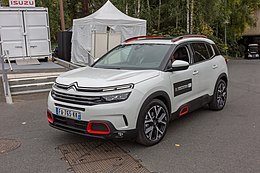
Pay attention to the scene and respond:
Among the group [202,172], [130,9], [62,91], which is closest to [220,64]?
[202,172]

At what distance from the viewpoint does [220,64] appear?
6086 millimetres

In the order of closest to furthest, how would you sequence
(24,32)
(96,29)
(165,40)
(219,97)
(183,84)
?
(183,84) < (165,40) < (219,97) < (24,32) < (96,29)

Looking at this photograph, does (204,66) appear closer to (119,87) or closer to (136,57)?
(136,57)

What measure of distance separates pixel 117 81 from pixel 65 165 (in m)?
1.35

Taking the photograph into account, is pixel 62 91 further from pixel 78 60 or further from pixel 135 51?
pixel 78 60

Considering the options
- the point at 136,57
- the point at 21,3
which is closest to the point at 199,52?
the point at 136,57

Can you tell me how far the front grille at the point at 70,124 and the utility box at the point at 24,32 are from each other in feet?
28.0

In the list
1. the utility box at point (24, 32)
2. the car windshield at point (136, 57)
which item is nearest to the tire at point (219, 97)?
the car windshield at point (136, 57)

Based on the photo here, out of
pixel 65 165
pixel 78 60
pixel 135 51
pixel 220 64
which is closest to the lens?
pixel 65 165

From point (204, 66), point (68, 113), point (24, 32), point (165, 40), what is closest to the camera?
point (68, 113)

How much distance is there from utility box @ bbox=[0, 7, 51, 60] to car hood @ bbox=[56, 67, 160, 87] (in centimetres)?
825

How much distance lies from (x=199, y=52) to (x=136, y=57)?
1.47 m

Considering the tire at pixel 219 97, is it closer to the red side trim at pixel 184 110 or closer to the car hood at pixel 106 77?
the red side trim at pixel 184 110

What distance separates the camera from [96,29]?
11.8m
